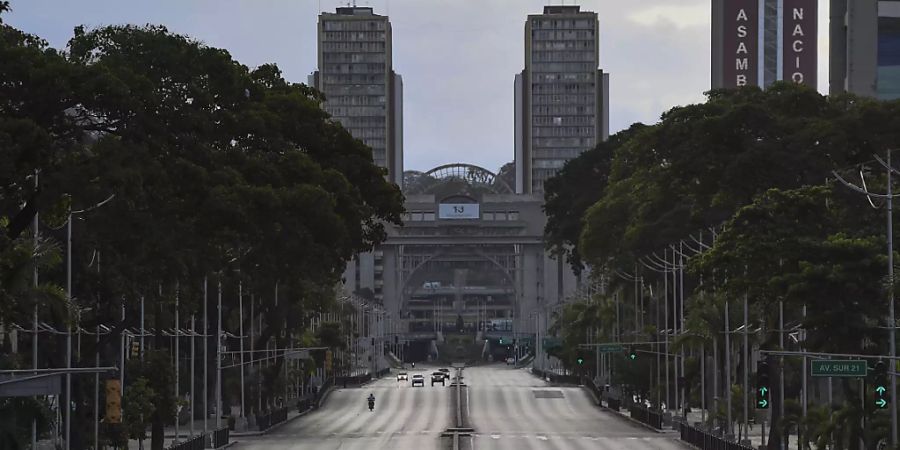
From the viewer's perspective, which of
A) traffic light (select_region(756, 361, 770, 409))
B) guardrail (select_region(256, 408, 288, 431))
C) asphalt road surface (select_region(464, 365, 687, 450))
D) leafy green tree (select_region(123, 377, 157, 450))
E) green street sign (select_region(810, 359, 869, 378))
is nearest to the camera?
green street sign (select_region(810, 359, 869, 378))

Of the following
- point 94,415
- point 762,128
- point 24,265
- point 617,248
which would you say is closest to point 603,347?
point 617,248

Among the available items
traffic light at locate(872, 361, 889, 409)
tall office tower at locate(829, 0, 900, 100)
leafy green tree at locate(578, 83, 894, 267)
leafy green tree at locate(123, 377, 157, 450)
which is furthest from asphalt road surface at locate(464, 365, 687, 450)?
tall office tower at locate(829, 0, 900, 100)

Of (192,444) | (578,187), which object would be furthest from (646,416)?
(578,187)

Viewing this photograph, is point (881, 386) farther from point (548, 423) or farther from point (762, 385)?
point (548, 423)

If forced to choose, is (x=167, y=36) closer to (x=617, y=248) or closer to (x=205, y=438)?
(x=205, y=438)

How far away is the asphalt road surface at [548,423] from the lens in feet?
252

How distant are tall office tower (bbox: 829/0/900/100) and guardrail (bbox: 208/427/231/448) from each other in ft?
170

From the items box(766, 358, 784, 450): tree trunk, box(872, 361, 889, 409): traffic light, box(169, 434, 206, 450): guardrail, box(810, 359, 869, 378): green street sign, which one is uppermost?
box(810, 359, 869, 378): green street sign

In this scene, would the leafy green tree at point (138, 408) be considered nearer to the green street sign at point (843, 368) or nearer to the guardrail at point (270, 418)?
the green street sign at point (843, 368)

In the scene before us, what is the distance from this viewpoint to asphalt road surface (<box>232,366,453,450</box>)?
76.4 m

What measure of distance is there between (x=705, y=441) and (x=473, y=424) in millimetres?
27161

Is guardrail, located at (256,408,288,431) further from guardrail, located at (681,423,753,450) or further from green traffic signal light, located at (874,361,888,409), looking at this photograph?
green traffic signal light, located at (874,361,888,409)

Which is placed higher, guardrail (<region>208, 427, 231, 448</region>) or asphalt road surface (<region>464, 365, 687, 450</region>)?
guardrail (<region>208, 427, 231, 448</region>)

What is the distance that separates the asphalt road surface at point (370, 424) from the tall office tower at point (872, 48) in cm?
3342
